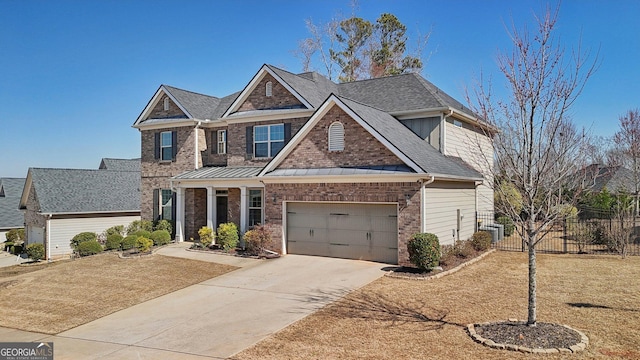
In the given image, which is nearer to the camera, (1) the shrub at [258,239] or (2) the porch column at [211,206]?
(1) the shrub at [258,239]

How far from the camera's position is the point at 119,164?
45688 mm

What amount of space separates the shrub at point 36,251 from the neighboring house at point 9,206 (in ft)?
48.3

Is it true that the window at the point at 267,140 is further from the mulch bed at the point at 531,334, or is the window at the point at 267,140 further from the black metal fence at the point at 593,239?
the mulch bed at the point at 531,334

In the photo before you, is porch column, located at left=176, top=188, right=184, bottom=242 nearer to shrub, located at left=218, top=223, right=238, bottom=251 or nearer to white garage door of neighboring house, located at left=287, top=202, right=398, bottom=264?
shrub, located at left=218, top=223, right=238, bottom=251

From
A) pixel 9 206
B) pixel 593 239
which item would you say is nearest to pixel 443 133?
pixel 593 239

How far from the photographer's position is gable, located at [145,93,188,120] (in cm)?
2449

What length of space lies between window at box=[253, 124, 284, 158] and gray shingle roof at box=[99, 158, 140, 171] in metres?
28.7

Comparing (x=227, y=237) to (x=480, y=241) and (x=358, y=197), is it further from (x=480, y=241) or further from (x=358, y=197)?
(x=480, y=241)

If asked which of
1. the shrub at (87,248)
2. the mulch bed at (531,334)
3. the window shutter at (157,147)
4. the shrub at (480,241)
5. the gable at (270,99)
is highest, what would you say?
the gable at (270,99)

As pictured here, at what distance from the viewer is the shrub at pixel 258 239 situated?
1731 centimetres

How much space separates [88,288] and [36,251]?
15.6 m

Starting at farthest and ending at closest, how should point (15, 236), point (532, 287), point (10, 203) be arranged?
point (10, 203) → point (15, 236) → point (532, 287)

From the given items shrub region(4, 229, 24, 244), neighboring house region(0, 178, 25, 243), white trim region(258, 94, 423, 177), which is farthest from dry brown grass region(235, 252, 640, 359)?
neighboring house region(0, 178, 25, 243)

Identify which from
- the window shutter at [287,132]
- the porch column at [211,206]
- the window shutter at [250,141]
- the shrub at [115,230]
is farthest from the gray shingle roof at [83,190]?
the window shutter at [287,132]
